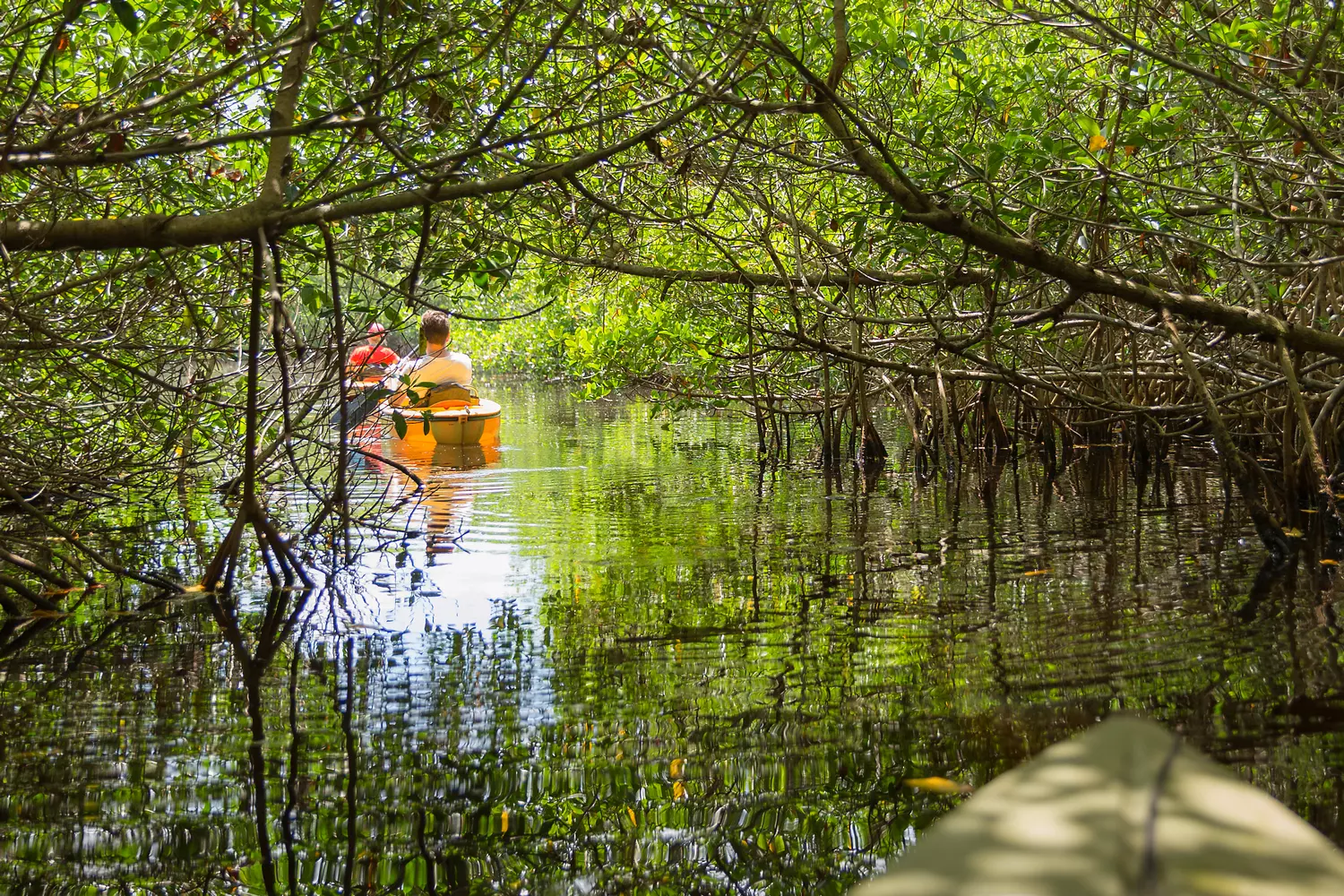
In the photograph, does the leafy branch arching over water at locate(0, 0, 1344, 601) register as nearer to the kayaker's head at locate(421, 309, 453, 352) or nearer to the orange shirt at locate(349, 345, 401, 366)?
the orange shirt at locate(349, 345, 401, 366)

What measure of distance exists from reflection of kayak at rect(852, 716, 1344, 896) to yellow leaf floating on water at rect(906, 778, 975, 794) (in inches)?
44.1

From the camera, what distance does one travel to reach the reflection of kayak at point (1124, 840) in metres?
1.09

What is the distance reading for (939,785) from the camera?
2.40 meters

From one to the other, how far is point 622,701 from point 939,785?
958 mm

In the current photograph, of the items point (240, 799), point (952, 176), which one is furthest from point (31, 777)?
point (952, 176)

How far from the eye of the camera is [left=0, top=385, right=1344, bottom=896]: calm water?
2182 millimetres

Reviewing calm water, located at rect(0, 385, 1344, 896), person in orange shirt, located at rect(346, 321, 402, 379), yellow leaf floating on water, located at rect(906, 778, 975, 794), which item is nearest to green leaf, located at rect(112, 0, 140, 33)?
calm water, located at rect(0, 385, 1344, 896)

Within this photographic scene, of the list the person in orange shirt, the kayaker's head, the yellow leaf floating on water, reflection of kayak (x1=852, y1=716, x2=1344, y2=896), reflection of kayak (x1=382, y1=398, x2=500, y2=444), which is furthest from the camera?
reflection of kayak (x1=382, y1=398, x2=500, y2=444)

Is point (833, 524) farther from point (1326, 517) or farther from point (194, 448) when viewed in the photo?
point (194, 448)

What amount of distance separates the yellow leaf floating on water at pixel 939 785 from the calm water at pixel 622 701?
33 millimetres

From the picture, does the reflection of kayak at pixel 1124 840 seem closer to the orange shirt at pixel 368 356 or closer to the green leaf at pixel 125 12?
the green leaf at pixel 125 12

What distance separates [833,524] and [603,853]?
4471 mm

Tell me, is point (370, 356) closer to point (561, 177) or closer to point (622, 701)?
point (561, 177)

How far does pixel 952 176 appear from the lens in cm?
541
